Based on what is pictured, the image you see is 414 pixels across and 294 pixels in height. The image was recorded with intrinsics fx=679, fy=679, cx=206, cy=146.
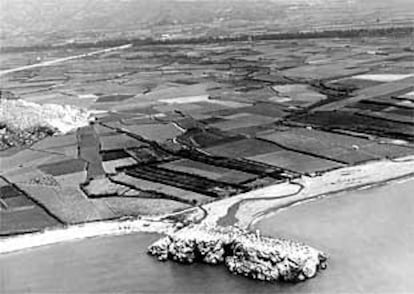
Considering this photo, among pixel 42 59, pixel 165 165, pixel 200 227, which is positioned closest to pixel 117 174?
pixel 165 165

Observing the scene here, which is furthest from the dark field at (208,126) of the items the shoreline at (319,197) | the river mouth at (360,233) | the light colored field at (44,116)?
the river mouth at (360,233)

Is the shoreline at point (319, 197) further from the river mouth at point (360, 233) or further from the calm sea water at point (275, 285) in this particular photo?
the calm sea water at point (275, 285)

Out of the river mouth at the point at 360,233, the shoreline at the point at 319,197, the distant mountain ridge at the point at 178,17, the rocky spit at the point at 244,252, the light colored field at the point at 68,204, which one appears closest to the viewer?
the river mouth at the point at 360,233

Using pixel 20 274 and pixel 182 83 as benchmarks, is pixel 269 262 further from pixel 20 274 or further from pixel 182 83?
pixel 182 83

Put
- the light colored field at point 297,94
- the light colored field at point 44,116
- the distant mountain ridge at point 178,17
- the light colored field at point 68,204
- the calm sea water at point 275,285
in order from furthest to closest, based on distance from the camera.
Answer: the distant mountain ridge at point 178,17 → the light colored field at point 297,94 → the light colored field at point 44,116 → the light colored field at point 68,204 → the calm sea water at point 275,285

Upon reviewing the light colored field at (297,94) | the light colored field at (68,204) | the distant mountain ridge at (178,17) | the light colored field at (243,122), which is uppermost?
the distant mountain ridge at (178,17)

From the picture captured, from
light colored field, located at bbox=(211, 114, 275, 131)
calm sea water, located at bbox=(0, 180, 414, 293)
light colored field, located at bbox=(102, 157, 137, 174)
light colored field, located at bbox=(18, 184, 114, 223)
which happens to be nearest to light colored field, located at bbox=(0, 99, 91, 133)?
light colored field, located at bbox=(211, 114, 275, 131)
